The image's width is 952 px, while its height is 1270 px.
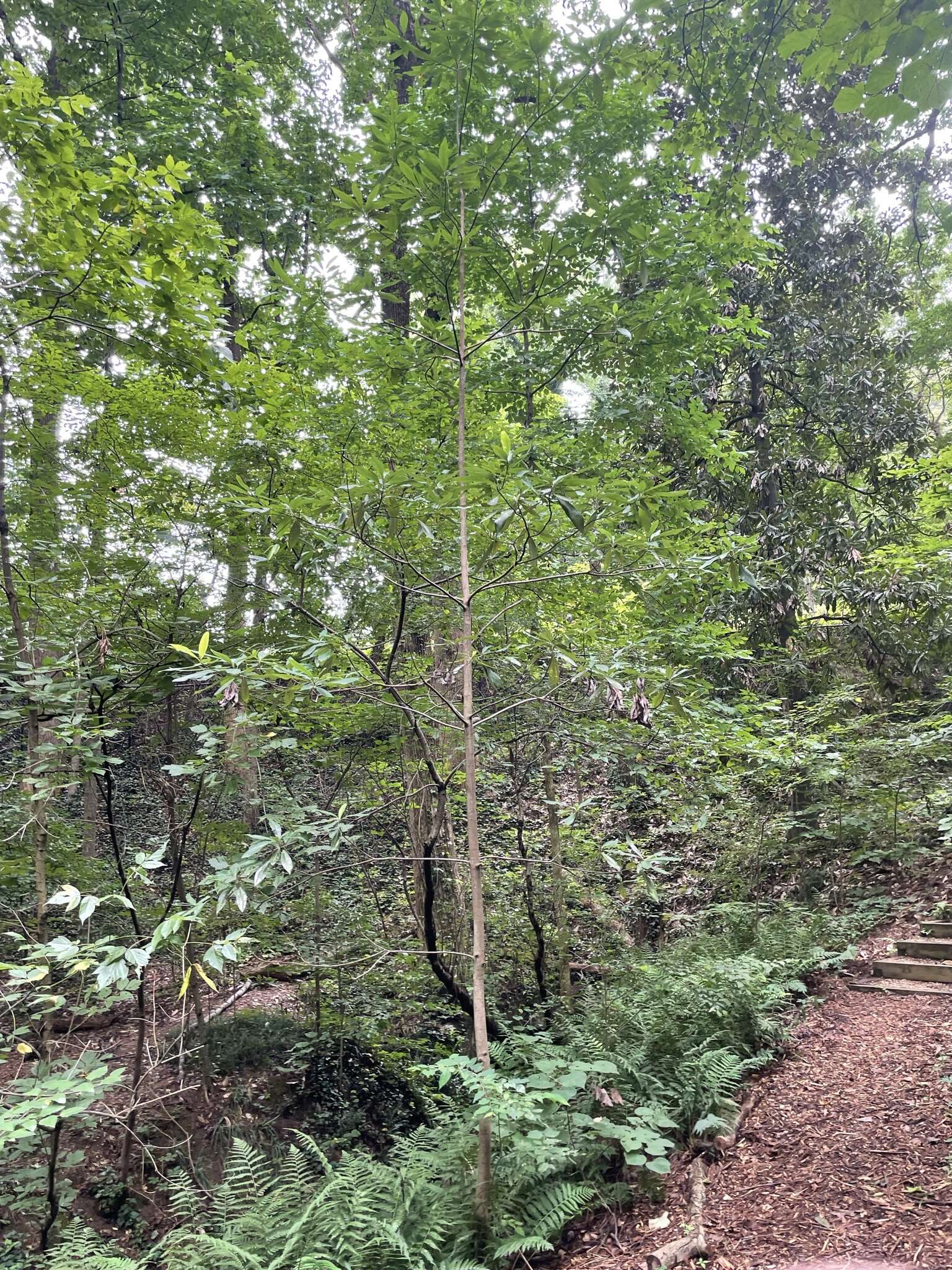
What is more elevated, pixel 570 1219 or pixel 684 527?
pixel 684 527

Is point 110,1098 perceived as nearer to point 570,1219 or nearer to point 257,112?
point 570,1219

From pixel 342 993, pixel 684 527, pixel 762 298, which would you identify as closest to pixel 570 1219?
pixel 342 993

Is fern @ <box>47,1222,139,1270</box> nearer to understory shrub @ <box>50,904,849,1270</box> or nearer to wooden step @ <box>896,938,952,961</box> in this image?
understory shrub @ <box>50,904,849,1270</box>

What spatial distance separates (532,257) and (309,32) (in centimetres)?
906

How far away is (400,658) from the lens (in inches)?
203

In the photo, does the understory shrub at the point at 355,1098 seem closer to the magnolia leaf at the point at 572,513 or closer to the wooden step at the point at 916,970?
the wooden step at the point at 916,970

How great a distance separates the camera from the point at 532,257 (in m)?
3.77

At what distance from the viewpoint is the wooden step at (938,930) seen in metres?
5.96

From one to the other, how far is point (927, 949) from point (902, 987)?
687mm

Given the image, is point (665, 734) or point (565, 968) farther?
point (565, 968)

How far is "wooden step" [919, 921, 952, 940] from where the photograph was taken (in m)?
5.96

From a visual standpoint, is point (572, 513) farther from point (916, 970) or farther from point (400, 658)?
point (916, 970)

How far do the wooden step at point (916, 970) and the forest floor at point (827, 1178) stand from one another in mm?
1296

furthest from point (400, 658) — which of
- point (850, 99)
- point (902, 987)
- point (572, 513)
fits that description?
point (902, 987)
